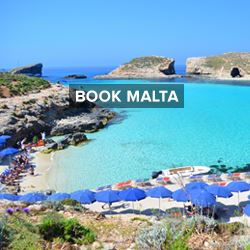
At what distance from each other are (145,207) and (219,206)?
341cm

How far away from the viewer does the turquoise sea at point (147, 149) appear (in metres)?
23.6

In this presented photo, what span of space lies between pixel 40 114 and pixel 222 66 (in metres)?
118

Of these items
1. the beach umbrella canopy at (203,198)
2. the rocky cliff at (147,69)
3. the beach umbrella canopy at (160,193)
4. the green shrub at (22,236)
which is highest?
the rocky cliff at (147,69)

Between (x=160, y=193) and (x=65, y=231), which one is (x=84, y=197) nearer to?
(x=160, y=193)

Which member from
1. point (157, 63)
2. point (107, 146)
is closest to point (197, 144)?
point (107, 146)

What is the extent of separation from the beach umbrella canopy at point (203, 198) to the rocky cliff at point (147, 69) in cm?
13435

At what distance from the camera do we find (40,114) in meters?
42.7

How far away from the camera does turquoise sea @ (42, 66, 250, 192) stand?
23.6 meters

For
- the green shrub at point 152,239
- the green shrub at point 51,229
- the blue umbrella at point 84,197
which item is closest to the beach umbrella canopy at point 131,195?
the blue umbrella at point 84,197

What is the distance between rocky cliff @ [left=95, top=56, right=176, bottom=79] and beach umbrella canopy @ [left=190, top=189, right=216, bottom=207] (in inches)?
5289

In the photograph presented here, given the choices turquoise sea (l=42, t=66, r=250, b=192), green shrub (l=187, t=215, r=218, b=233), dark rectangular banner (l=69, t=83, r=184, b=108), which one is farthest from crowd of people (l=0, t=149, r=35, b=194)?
dark rectangular banner (l=69, t=83, r=184, b=108)

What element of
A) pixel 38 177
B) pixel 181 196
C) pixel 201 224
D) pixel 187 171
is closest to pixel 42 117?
pixel 38 177

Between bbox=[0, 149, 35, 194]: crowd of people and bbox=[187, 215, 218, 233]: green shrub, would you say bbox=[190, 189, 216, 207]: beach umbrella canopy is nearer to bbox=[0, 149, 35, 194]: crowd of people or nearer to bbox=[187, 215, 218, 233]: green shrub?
bbox=[187, 215, 218, 233]: green shrub

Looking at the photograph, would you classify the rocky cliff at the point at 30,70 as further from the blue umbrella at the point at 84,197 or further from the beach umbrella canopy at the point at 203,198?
the beach umbrella canopy at the point at 203,198
